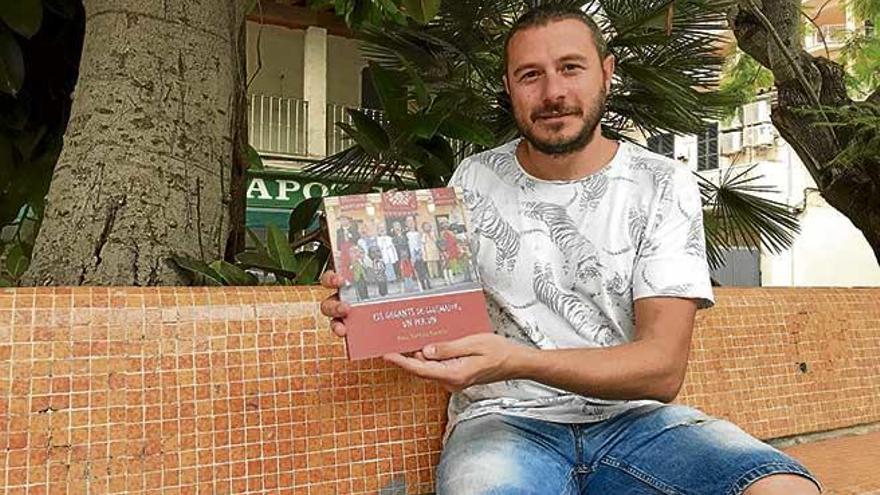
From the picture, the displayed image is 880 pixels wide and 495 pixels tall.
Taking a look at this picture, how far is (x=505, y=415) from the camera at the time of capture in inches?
63.7

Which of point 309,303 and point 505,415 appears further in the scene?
point 309,303

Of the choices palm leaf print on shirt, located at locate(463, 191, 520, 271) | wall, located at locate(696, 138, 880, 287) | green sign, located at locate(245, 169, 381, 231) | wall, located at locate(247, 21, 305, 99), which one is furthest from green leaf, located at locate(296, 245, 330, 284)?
wall, located at locate(696, 138, 880, 287)

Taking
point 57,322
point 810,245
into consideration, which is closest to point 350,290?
point 57,322

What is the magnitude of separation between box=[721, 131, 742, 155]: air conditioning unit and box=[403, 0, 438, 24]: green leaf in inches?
555

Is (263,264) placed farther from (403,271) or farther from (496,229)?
(403,271)

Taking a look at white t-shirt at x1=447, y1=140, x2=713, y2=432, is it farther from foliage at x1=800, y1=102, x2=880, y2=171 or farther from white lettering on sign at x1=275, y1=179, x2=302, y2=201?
white lettering on sign at x1=275, y1=179, x2=302, y2=201

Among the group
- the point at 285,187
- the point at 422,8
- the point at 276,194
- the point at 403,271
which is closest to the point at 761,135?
the point at 285,187

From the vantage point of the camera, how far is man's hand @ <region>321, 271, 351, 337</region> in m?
1.35

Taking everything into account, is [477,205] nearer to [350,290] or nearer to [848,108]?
[350,290]

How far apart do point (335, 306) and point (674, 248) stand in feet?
2.13

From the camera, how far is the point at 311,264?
83.4 inches

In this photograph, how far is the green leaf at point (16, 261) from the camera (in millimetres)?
Result: 2762

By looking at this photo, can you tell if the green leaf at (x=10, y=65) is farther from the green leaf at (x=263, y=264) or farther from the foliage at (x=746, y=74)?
the foliage at (x=746, y=74)

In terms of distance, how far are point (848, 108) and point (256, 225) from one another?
6809 millimetres
